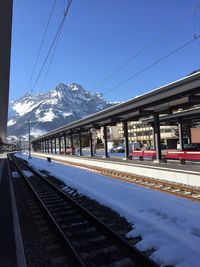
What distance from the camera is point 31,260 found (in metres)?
7.09

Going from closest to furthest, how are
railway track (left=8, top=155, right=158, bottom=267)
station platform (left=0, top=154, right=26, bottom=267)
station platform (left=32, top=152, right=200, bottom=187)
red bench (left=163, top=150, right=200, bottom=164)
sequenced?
1. railway track (left=8, top=155, right=158, bottom=267)
2. station platform (left=0, top=154, right=26, bottom=267)
3. station platform (left=32, top=152, right=200, bottom=187)
4. red bench (left=163, top=150, right=200, bottom=164)

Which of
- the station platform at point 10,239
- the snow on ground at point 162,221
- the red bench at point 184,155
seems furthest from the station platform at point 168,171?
the station platform at point 10,239

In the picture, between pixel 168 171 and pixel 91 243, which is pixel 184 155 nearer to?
pixel 168 171

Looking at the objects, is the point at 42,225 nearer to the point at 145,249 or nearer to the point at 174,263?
the point at 145,249

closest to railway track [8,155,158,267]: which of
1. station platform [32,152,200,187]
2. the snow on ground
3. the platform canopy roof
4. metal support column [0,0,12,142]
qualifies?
the snow on ground

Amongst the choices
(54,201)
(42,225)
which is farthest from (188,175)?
(42,225)

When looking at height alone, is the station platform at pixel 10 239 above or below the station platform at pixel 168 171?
below

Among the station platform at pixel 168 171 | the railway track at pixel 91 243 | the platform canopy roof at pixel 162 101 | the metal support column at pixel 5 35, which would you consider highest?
the metal support column at pixel 5 35

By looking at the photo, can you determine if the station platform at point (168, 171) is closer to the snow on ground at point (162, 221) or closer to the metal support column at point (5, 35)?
the snow on ground at point (162, 221)

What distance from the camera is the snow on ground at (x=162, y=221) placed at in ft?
22.7

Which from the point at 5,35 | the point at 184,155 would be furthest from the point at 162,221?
the point at 184,155

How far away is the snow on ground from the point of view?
22.7 feet

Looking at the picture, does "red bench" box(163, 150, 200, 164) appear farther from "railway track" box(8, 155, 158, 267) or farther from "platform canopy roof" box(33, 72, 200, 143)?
"railway track" box(8, 155, 158, 267)

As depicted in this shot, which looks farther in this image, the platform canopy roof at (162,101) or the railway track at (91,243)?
the platform canopy roof at (162,101)
